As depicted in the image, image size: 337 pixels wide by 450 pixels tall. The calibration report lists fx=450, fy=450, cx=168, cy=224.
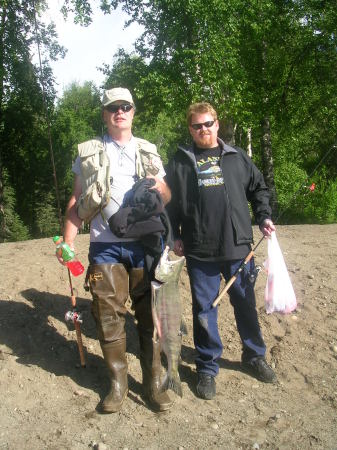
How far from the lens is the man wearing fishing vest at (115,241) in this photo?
3.51 metres

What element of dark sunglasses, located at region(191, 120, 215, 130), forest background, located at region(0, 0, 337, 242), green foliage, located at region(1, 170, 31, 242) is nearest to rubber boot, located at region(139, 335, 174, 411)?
dark sunglasses, located at region(191, 120, 215, 130)

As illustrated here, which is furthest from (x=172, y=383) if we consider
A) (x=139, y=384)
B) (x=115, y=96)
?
(x=115, y=96)

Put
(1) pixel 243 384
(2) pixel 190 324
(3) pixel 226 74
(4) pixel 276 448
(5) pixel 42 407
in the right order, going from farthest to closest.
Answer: (3) pixel 226 74
(2) pixel 190 324
(1) pixel 243 384
(5) pixel 42 407
(4) pixel 276 448

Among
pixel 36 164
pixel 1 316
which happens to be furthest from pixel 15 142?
pixel 1 316

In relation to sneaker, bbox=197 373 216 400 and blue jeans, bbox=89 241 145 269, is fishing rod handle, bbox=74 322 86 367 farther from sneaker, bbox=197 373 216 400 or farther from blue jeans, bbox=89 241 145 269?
sneaker, bbox=197 373 216 400

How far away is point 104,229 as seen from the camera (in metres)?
3.59

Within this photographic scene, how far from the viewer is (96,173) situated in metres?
3.43

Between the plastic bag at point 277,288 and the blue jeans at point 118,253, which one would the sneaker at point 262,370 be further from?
the blue jeans at point 118,253

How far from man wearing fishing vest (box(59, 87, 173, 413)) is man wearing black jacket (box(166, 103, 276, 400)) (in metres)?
0.24

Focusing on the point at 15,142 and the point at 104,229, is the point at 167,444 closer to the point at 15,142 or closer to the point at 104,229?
the point at 104,229

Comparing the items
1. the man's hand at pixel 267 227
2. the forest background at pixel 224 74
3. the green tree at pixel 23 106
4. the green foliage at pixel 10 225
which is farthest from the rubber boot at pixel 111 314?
the green foliage at pixel 10 225

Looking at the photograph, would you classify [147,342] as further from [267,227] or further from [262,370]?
[267,227]

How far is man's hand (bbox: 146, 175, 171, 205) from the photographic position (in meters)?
→ 3.67

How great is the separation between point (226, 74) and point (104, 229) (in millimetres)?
12510
